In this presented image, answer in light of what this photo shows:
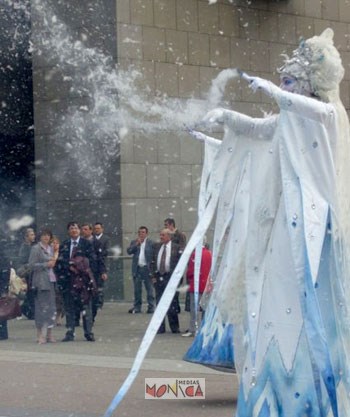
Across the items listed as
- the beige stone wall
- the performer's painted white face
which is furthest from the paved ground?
the beige stone wall

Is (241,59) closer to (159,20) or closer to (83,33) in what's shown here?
(159,20)

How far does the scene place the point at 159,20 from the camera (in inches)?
819

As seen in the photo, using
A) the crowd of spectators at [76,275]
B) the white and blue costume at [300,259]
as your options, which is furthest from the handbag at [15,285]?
the white and blue costume at [300,259]

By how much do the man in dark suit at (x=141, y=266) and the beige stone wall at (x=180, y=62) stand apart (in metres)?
2.03

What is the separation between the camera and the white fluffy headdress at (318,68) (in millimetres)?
6668

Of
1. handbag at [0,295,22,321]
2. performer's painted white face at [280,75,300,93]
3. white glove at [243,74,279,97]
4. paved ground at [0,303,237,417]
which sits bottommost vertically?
paved ground at [0,303,237,417]

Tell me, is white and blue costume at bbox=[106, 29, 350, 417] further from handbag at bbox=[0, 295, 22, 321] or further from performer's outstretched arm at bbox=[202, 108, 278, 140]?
handbag at bbox=[0, 295, 22, 321]

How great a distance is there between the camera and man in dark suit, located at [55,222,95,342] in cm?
1518

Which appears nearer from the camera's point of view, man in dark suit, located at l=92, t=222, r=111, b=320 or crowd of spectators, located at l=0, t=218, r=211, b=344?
crowd of spectators, located at l=0, t=218, r=211, b=344

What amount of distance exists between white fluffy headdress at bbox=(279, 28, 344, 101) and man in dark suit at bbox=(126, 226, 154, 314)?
11.3 m

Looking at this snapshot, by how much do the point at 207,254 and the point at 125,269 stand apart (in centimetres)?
639

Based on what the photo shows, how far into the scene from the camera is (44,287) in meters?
15.4

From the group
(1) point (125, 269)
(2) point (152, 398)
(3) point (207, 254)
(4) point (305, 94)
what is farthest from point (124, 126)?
(4) point (305, 94)

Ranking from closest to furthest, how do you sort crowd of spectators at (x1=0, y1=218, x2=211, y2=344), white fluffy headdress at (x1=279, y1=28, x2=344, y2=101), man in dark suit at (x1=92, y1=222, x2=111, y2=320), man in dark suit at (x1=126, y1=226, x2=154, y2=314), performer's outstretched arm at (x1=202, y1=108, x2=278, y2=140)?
white fluffy headdress at (x1=279, y1=28, x2=344, y2=101) < performer's outstretched arm at (x1=202, y1=108, x2=278, y2=140) < crowd of spectators at (x1=0, y1=218, x2=211, y2=344) < man in dark suit at (x1=92, y1=222, x2=111, y2=320) < man in dark suit at (x1=126, y1=226, x2=154, y2=314)
